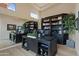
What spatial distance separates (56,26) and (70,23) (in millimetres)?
283

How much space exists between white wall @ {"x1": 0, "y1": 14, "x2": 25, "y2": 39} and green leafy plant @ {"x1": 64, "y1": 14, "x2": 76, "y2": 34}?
0.88m

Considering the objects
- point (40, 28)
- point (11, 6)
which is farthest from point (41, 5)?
point (11, 6)

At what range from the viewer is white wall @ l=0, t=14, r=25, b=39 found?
209 cm

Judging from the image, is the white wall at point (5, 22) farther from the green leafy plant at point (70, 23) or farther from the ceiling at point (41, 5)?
the green leafy plant at point (70, 23)

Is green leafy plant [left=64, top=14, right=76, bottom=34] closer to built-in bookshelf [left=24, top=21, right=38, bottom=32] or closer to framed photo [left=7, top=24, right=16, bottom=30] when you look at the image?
built-in bookshelf [left=24, top=21, right=38, bottom=32]

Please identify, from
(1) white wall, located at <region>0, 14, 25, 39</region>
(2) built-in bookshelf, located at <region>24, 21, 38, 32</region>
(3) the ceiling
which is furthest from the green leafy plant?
(1) white wall, located at <region>0, 14, 25, 39</region>

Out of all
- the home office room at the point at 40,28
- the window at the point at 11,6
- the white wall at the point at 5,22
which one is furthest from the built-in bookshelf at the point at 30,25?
the window at the point at 11,6

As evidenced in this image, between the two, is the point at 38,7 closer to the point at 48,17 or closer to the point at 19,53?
the point at 48,17

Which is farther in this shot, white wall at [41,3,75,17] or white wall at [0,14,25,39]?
white wall at [0,14,25,39]

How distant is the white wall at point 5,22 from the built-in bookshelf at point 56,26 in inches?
19.5

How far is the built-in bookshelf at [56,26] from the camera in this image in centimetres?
200

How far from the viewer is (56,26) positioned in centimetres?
207

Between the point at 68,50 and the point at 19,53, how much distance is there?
100cm

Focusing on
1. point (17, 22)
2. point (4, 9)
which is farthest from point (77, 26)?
point (4, 9)
